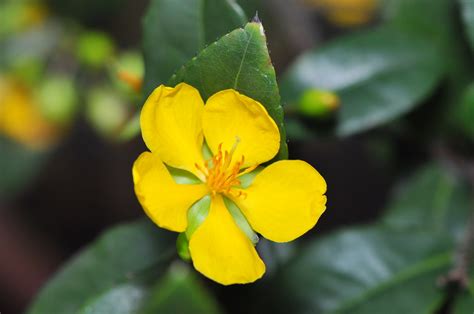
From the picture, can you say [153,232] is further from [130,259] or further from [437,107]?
[437,107]

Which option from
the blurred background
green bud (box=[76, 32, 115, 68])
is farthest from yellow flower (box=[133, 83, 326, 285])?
green bud (box=[76, 32, 115, 68])

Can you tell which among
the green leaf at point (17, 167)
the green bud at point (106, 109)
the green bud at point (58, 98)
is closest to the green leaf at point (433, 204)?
the green bud at point (106, 109)

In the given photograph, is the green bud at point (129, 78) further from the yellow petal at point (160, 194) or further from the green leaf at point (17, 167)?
the green leaf at point (17, 167)

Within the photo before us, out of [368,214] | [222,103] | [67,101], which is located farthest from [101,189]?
[222,103]

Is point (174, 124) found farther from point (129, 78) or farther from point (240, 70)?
point (129, 78)

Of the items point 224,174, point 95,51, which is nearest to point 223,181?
point 224,174

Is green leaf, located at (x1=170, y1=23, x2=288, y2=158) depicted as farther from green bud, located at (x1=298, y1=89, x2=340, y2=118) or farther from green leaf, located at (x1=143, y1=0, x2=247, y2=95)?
green bud, located at (x1=298, y1=89, x2=340, y2=118)
